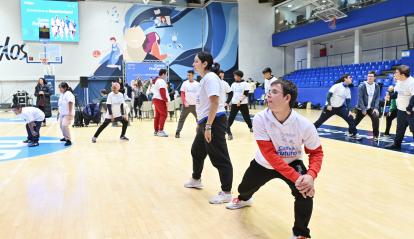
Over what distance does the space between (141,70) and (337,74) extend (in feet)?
33.9

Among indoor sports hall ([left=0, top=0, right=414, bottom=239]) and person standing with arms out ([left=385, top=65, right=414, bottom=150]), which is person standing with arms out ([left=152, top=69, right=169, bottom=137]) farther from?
person standing with arms out ([left=385, top=65, right=414, bottom=150])

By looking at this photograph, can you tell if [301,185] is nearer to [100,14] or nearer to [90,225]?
[90,225]

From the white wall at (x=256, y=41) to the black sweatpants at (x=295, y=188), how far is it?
22342 millimetres

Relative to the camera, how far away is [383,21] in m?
16.9

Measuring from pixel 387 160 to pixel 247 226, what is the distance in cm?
386

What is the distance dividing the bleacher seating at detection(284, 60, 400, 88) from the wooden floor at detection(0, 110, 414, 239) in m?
10.9

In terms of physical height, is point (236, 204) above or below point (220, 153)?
below

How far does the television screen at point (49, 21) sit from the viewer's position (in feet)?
69.0

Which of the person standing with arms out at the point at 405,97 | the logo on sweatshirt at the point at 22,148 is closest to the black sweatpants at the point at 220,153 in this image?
the person standing with arms out at the point at 405,97

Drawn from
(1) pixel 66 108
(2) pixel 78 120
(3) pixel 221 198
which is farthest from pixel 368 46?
(3) pixel 221 198

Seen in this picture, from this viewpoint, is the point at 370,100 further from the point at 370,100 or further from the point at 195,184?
the point at 195,184

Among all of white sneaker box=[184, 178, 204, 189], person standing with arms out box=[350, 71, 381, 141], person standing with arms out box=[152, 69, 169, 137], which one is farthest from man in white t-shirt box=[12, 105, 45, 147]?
person standing with arms out box=[350, 71, 381, 141]

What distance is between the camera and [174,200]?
13.2 ft

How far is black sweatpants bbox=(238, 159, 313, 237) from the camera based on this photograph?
2.72 metres
